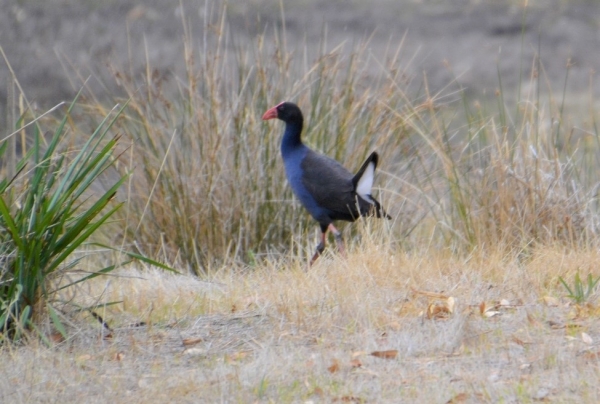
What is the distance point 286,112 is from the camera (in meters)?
6.25

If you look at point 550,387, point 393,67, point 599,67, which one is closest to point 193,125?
point 393,67

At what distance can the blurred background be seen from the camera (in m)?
13.9

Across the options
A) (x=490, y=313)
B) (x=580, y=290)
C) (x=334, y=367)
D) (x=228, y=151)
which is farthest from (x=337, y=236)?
(x=334, y=367)

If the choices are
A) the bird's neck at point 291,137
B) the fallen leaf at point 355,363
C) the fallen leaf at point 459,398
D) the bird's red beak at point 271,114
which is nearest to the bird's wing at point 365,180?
the bird's neck at point 291,137

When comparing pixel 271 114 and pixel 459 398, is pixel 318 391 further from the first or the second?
pixel 271 114

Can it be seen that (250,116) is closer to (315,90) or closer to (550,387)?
(315,90)

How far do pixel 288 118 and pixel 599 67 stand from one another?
986 cm

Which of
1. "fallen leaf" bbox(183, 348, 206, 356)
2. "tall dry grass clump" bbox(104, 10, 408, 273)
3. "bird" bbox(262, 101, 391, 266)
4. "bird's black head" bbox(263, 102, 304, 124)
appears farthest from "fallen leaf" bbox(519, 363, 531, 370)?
"bird's black head" bbox(263, 102, 304, 124)

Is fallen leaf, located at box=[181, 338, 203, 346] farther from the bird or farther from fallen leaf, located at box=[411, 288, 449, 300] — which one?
the bird

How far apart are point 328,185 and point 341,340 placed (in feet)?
6.76

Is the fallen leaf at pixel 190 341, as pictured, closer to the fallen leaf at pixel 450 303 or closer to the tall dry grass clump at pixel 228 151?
the fallen leaf at pixel 450 303

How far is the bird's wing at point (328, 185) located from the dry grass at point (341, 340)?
0.78 m

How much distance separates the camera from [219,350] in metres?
4.14

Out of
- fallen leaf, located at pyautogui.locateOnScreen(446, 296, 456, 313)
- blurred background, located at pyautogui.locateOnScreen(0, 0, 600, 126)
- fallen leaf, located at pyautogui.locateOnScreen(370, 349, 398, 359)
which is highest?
fallen leaf, located at pyautogui.locateOnScreen(370, 349, 398, 359)
